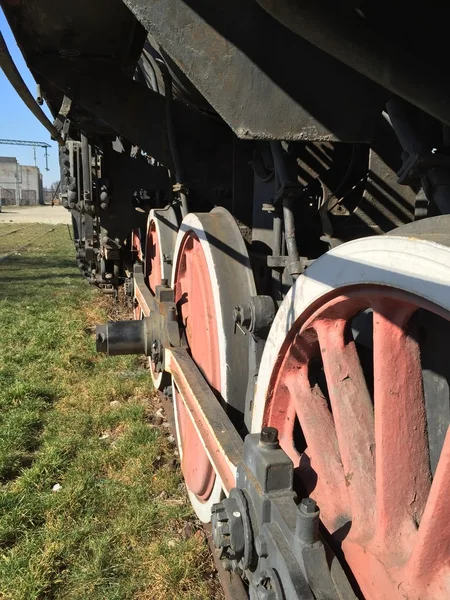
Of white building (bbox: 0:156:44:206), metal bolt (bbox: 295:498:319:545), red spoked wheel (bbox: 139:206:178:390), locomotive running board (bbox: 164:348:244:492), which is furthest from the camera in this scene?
white building (bbox: 0:156:44:206)

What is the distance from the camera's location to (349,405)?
3.76ft

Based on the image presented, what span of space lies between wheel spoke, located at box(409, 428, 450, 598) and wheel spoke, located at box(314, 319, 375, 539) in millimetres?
208

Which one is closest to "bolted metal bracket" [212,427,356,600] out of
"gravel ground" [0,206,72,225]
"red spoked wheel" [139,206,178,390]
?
"red spoked wheel" [139,206,178,390]

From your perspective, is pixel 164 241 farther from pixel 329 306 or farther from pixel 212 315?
pixel 329 306

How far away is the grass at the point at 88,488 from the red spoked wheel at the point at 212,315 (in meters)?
0.28

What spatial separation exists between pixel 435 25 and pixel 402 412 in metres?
0.67

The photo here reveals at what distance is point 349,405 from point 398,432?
167mm

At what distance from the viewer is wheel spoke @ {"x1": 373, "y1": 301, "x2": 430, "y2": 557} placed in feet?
3.16

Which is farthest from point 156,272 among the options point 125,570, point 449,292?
point 449,292

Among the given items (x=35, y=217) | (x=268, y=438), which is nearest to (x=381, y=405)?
(x=268, y=438)

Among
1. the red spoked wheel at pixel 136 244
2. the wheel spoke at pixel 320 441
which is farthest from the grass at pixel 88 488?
the wheel spoke at pixel 320 441

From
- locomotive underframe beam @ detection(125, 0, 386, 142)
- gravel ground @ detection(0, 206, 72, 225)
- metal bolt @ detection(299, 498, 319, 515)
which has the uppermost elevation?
locomotive underframe beam @ detection(125, 0, 386, 142)

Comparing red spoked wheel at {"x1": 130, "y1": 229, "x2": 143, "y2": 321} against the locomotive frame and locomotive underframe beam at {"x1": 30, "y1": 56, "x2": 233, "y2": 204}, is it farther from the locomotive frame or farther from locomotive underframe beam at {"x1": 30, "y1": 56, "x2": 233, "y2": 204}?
the locomotive frame

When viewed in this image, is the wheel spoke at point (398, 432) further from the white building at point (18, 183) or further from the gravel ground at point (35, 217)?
the white building at point (18, 183)
